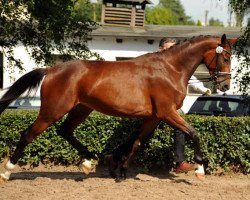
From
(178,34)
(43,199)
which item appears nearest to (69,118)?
(43,199)

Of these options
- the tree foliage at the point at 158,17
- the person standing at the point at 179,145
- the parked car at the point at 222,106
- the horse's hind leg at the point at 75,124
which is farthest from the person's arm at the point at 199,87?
the tree foliage at the point at 158,17

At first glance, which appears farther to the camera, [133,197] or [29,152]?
[29,152]

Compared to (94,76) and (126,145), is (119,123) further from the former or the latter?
(94,76)

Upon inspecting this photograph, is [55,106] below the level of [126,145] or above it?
above

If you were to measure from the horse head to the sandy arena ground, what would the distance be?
1595mm

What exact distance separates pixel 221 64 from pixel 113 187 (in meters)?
2.55

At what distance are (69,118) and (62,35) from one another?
9.93 ft

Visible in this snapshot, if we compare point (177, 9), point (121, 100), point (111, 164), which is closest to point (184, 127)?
point (121, 100)

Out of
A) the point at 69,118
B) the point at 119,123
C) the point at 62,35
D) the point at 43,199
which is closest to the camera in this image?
the point at 43,199

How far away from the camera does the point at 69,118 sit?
8555 millimetres

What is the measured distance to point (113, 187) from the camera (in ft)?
24.4

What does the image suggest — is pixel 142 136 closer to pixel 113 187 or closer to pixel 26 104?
pixel 113 187

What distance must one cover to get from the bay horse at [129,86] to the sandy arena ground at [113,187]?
55cm

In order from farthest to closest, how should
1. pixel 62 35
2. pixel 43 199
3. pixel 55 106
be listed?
pixel 62 35 < pixel 55 106 < pixel 43 199
